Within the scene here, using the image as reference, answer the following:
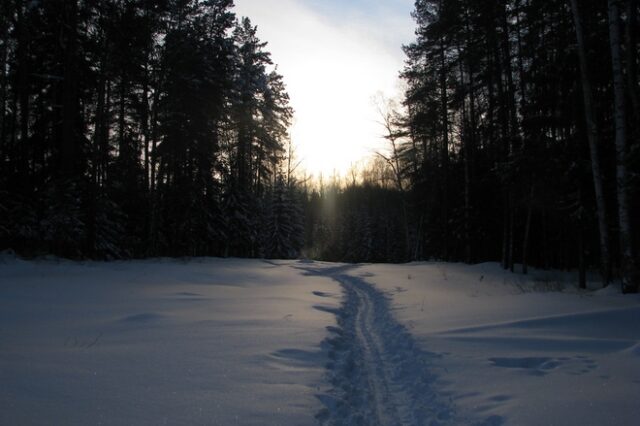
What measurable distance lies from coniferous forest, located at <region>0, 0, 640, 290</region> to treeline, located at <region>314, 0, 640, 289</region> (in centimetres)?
9

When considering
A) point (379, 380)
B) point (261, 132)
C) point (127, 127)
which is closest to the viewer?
point (379, 380)

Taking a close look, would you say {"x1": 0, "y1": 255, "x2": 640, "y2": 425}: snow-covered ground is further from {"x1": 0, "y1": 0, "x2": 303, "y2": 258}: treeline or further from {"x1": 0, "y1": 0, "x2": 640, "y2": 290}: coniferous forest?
{"x1": 0, "y1": 0, "x2": 303, "y2": 258}: treeline

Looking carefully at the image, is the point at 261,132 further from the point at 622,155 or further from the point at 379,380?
the point at 379,380

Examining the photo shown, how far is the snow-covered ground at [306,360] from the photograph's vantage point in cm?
348

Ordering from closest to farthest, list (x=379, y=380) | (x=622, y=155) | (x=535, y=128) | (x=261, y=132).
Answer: (x=379, y=380)
(x=622, y=155)
(x=535, y=128)
(x=261, y=132)

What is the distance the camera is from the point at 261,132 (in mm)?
35062

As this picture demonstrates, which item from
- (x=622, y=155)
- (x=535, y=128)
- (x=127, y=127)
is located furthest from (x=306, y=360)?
(x=127, y=127)

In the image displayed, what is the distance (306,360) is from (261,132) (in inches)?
1245

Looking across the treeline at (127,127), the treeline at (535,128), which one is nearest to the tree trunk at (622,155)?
the treeline at (535,128)

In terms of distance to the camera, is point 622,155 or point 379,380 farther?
point 622,155

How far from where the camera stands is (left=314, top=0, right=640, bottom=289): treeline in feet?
35.0

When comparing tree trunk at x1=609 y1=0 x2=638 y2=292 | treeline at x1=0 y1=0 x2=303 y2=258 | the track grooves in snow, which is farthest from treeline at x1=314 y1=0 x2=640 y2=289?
treeline at x1=0 y1=0 x2=303 y2=258

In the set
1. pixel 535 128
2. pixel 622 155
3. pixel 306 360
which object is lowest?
pixel 306 360

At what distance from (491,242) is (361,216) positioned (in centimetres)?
3178
